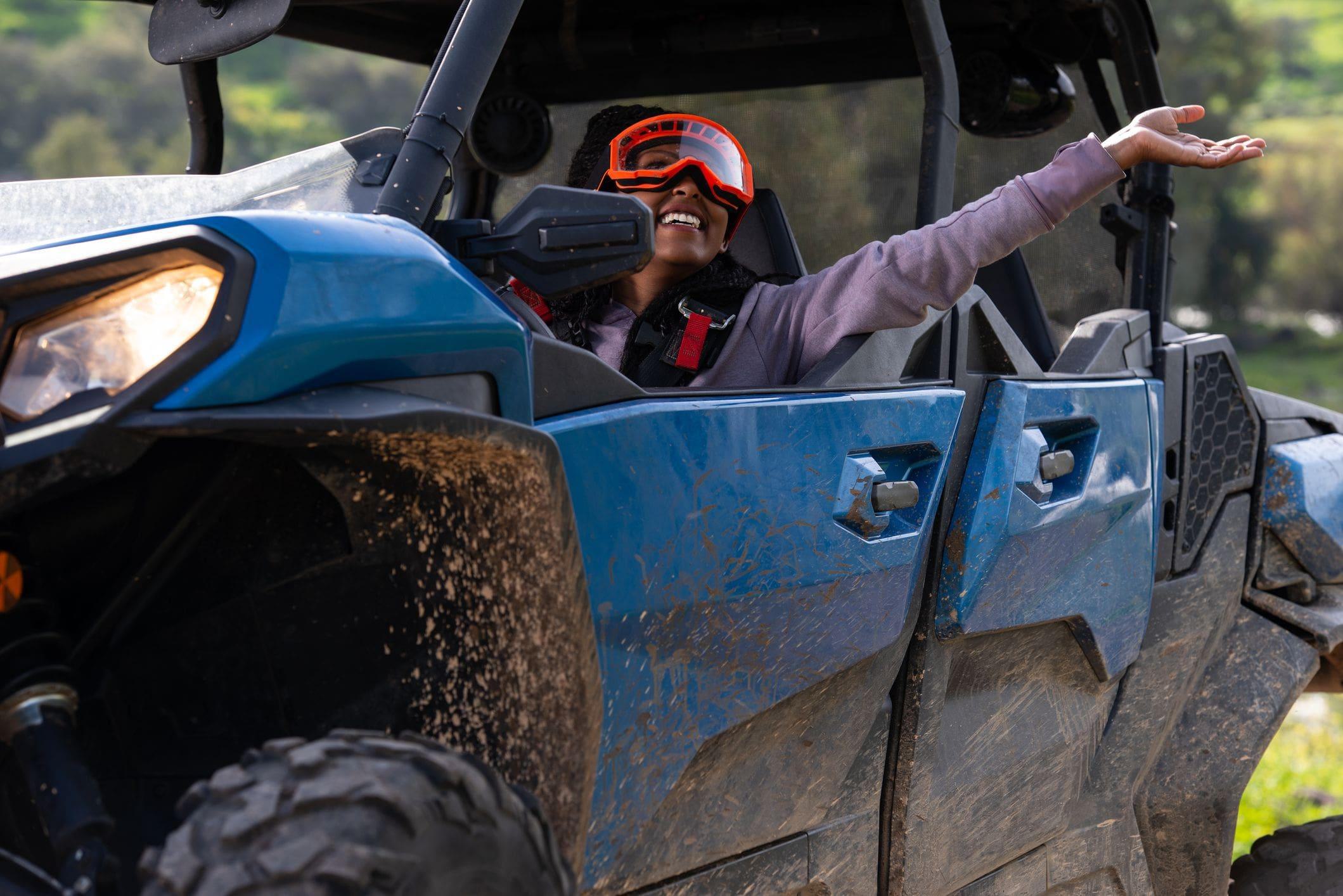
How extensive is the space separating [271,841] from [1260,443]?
259 cm

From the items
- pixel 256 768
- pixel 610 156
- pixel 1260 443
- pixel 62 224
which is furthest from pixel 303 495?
pixel 1260 443

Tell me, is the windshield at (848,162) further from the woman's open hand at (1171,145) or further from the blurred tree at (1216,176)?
the blurred tree at (1216,176)

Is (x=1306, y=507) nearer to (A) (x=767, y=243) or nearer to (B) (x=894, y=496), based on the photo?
(A) (x=767, y=243)

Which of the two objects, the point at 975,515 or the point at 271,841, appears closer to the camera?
the point at 271,841

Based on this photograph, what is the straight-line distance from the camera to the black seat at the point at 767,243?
9.50 ft

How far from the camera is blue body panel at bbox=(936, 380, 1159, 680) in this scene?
7.25ft

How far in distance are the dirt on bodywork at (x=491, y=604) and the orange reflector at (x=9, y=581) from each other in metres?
0.31

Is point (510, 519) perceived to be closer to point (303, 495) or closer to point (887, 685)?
point (303, 495)

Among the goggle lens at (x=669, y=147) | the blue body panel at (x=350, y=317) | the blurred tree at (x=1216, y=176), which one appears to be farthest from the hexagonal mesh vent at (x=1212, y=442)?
the blurred tree at (x=1216, y=176)

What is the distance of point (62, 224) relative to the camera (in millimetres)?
1985

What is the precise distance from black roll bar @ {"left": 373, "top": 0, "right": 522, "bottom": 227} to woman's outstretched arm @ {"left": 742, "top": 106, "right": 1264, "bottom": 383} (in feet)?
2.41

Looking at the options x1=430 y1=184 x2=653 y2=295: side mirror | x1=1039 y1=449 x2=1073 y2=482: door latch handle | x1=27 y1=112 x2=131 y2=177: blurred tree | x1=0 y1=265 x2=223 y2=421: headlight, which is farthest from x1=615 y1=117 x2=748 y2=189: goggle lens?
x1=27 y1=112 x2=131 y2=177: blurred tree

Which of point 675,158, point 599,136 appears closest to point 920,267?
point 675,158

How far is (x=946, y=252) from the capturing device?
87.5 inches
